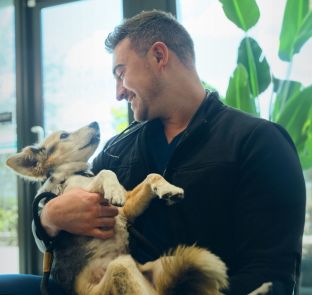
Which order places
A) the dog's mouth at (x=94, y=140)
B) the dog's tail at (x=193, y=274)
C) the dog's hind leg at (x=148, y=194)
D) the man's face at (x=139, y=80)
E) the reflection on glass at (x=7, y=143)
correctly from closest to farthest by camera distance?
the dog's tail at (x=193, y=274), the dog's hind leg at (x=148, y=194), the man's face at (x=139, y=80), the dog's mouth at (x=94, y=140), the reflection on glass at (x=7, y=143)

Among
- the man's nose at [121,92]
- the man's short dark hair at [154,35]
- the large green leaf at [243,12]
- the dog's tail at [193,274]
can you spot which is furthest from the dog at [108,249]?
the large green leaf at [243,12]

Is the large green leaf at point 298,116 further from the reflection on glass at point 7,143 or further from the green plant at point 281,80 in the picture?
the reflection on glass at point 7,143

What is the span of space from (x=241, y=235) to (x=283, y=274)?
144 mm

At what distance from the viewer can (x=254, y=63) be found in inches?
80.6

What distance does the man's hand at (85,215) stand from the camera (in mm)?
1165

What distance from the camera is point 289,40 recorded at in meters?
2.03

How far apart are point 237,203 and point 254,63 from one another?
1109 mm

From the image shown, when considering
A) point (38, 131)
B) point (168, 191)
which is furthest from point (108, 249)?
point (38, 131)

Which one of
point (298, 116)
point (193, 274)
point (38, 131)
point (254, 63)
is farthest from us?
point (38, 131)

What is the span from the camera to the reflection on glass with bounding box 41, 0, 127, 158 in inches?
110

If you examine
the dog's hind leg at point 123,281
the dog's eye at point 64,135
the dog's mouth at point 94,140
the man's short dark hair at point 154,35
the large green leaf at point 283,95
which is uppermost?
the man's short dark hair at point 154,35

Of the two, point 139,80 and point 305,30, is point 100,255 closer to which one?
point 139,80

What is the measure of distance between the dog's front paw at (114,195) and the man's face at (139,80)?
1.10ft

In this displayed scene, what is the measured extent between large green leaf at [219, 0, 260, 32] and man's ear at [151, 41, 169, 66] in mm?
849
